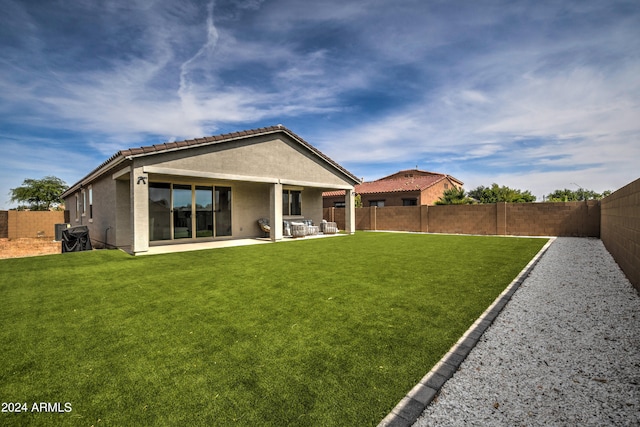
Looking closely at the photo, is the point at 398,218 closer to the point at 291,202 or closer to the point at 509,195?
the point at 291,202

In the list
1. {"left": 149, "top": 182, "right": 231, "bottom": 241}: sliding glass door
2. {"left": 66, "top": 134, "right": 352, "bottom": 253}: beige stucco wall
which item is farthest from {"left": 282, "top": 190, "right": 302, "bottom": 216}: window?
{"left": 149, "top": 182, "right": 231, "bottom": 241}: sliding glass door

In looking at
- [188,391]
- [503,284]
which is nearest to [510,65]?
[503,284]

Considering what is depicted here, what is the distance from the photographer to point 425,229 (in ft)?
63.9

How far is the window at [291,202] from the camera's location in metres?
16.9

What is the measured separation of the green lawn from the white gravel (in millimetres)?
356

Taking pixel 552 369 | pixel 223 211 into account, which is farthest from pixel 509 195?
pixel 552 369

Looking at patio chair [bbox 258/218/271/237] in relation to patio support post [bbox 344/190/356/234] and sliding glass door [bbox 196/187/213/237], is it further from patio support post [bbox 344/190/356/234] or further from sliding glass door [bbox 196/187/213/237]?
patio support post [bbox 344/190/356/234]

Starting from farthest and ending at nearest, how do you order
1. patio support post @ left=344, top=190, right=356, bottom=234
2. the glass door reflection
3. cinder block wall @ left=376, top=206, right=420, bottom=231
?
cinder block wall @ left=376, top=206, right=420, bottom=231, patio support post @ left=344, top=190, right=356, bottom=234, the glass door reflection

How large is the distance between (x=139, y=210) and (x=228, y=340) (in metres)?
8.12

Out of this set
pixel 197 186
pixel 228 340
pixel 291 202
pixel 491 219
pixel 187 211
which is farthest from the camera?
pixel 291 202

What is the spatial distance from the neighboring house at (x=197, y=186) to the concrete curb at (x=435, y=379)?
32.6ft

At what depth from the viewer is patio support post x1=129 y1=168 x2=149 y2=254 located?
374 inches

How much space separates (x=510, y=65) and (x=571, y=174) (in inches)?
1395

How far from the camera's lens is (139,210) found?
9602mm
